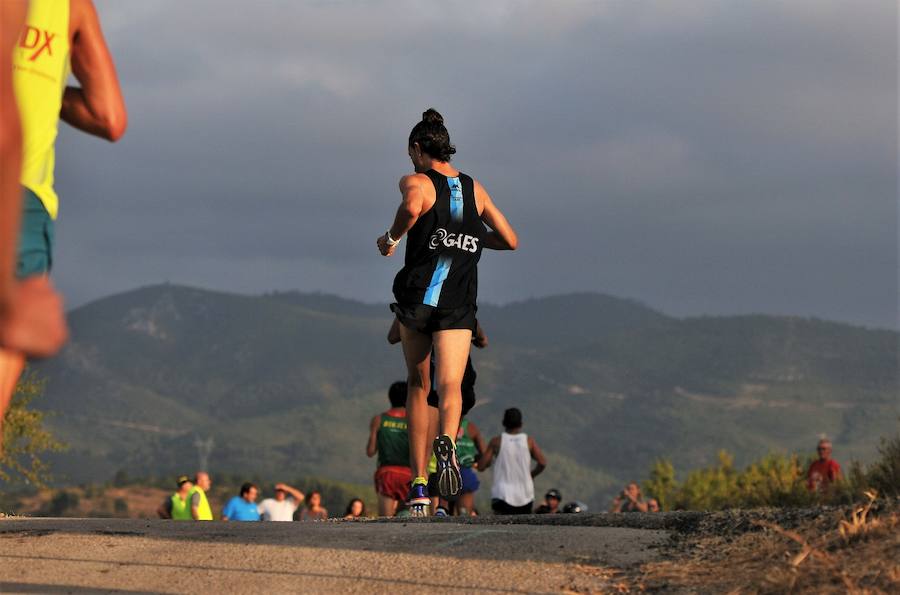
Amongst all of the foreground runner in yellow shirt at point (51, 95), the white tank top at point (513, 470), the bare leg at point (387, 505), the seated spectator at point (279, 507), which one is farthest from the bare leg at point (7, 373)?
the seated spectator at point (279, 507)

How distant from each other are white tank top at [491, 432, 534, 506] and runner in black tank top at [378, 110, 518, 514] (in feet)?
20.0

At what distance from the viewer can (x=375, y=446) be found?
1289 cm

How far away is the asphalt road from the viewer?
5340 mm

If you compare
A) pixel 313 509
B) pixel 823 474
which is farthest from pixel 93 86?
pixel 823 474

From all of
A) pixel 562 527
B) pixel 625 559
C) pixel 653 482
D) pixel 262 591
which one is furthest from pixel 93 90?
pixel 653 482

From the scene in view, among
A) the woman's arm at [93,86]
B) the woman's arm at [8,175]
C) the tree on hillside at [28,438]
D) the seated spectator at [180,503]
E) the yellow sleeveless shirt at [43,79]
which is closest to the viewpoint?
the woman's arm at [8,175]

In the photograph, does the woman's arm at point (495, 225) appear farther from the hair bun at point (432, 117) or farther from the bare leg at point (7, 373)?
the bare leg at point (7, 373)

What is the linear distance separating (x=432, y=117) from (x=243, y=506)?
31.3ft

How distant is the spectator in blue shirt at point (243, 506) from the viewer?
17.1m

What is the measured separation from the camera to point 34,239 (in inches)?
146

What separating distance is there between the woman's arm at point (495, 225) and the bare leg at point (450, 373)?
0.66 meters

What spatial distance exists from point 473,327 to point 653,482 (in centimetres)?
5939

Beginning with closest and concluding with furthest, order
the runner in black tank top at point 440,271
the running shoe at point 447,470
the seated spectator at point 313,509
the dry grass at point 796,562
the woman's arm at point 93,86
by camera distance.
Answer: the woman's arm at point 93,86
the dry grass at point 796,562
the running shoe at point 447,470
the runner in black tank top at point 440,271
the seated spectator at point 313,509

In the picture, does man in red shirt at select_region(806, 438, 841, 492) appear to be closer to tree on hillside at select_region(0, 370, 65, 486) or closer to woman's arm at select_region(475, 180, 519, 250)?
woman's arm at select_region(475, 180, 519, 250)
